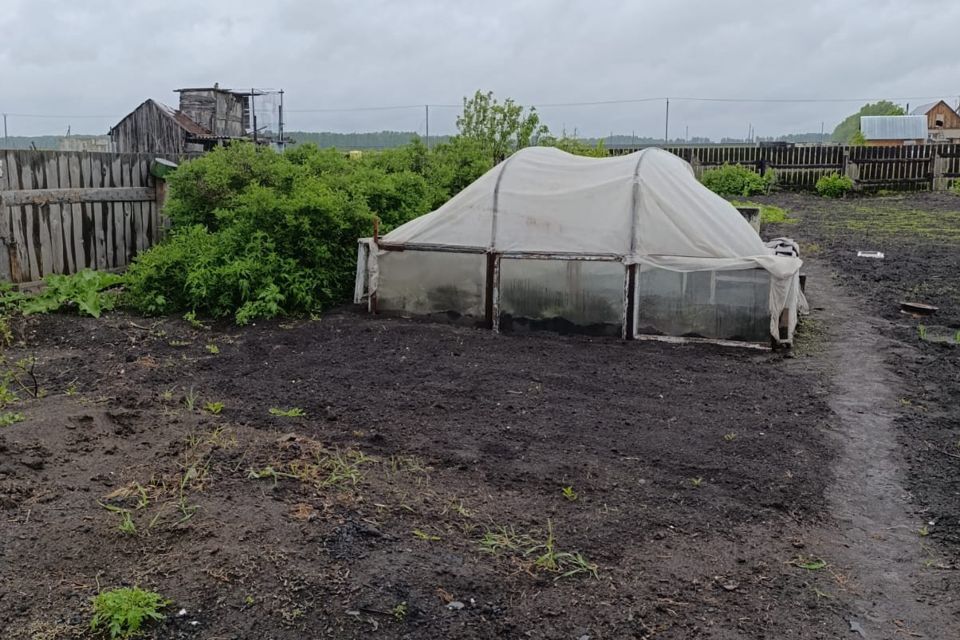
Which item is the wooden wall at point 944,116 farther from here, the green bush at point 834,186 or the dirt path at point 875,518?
the dirt path at point 875,518

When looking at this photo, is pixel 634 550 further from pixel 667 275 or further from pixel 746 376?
pixel 667 275

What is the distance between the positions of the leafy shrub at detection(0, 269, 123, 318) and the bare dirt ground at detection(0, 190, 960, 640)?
2.72 ft

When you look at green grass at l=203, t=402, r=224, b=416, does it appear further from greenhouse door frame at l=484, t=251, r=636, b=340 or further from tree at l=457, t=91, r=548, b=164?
tree at l=457, t=91, r=548, b=164

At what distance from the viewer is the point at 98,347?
24.9 feet

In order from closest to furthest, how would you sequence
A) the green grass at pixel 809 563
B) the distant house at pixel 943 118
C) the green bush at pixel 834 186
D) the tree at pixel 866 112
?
the green grass at pixel 809 563
the green bush at pixel 834 186
the distant house at pixel 943 118
the tree at pixel 866 112

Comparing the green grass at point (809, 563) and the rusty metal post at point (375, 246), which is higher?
the rusty metal post at point (375, 246)

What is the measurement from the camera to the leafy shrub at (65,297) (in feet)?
28.3

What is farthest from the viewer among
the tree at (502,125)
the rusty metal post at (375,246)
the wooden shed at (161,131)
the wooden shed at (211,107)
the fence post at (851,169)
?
the wooden shed at (211,107)

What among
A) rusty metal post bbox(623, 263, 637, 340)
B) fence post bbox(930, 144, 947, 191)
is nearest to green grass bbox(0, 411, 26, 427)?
rusty metal post bbox(623, 263, 637, 340)

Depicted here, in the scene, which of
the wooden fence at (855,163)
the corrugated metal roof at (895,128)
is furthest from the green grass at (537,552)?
the corrugated metal roof at (895,128)

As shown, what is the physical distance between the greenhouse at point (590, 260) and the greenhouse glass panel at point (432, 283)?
1 cm

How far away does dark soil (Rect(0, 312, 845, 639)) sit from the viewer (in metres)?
3.36

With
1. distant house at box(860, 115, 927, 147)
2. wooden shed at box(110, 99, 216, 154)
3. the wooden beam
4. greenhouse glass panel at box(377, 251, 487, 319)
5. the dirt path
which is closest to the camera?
the dirt path

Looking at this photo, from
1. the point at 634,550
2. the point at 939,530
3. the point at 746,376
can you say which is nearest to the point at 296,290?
the point at 746,376
